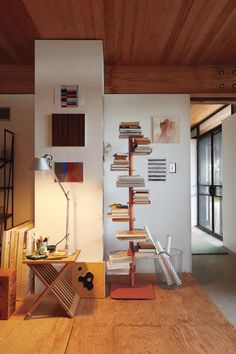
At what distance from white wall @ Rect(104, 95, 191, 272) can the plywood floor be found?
1060mm

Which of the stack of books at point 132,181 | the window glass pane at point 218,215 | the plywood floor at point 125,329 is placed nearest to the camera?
the plywood floor at point 125,329

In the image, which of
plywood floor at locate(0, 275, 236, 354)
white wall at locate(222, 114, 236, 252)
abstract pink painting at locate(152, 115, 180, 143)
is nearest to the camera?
plywood floor at locate(0, 275, 236, 354)

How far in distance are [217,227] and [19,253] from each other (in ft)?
17.2

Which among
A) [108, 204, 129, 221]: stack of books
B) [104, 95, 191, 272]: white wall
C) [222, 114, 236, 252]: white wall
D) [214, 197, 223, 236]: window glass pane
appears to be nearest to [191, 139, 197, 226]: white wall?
[214, 197, 223, 236]: window glass pane

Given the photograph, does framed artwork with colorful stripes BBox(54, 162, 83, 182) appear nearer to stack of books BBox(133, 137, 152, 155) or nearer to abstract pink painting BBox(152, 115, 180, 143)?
stack of books BBox(133, 137, 152, 155)

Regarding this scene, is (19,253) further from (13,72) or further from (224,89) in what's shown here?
(224,89)

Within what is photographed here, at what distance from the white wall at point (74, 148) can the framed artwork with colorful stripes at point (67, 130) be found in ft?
0.20

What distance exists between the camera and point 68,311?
271 centimetres

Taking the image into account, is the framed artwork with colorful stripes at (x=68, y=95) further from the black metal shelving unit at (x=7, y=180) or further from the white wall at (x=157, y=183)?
the black metal shelving unit at (x=7, y=180)

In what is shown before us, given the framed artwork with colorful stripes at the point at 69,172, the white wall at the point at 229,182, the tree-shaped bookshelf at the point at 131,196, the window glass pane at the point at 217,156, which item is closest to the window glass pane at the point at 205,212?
the window glass pane at the point at 217,156

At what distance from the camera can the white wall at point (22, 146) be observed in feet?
13.6

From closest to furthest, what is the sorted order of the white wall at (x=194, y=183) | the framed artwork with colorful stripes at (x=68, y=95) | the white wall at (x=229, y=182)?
the framed artwork with colorful stripes at (x=68, y=95)
the white wall at (x=229, y=182)
the white wall at (x=194, y=183)

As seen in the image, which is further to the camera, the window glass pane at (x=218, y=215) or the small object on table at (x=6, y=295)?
the window glass pane at (x=218, y=215)

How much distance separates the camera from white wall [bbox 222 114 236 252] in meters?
5.60
